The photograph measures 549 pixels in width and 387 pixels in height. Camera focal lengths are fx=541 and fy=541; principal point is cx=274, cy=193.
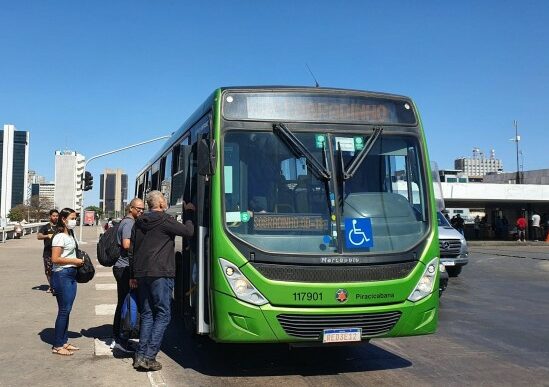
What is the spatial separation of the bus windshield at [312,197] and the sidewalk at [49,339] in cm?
207

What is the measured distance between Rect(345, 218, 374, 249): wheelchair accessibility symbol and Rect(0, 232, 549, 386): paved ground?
4.74 feet

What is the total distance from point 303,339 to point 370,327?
2.40ft

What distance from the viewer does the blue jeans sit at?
6.61 m

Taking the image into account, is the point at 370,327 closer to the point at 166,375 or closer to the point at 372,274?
the point at 372,274

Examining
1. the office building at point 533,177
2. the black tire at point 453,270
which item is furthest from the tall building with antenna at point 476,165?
the black tire at point 453,270

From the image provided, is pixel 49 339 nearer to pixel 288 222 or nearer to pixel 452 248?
pixel 288 222

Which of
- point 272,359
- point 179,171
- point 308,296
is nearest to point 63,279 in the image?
point 179,171

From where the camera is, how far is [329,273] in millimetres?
5512

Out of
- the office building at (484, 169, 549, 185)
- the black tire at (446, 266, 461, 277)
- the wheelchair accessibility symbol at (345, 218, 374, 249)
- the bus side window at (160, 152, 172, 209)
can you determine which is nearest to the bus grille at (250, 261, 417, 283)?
the wheelchair accessibility symbol at (345, 218, 374, 249)

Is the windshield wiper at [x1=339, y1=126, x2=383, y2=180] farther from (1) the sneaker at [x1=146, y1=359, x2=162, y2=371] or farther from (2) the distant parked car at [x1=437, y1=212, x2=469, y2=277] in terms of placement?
(2) the distant parked car at [x1=437, y1=212, x2=469, y2=277]

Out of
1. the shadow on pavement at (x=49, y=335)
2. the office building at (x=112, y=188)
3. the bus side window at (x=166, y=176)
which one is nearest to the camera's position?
the shadow on pavement at (x=49, y=335)

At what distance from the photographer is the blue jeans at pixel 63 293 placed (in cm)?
661

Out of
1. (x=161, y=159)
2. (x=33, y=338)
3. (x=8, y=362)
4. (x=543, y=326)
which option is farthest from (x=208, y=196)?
(x=543, y=326)

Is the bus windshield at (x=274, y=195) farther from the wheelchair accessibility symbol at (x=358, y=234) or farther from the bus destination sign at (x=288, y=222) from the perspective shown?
the wheelchair accessibility symbol at (x=358, y=234)
